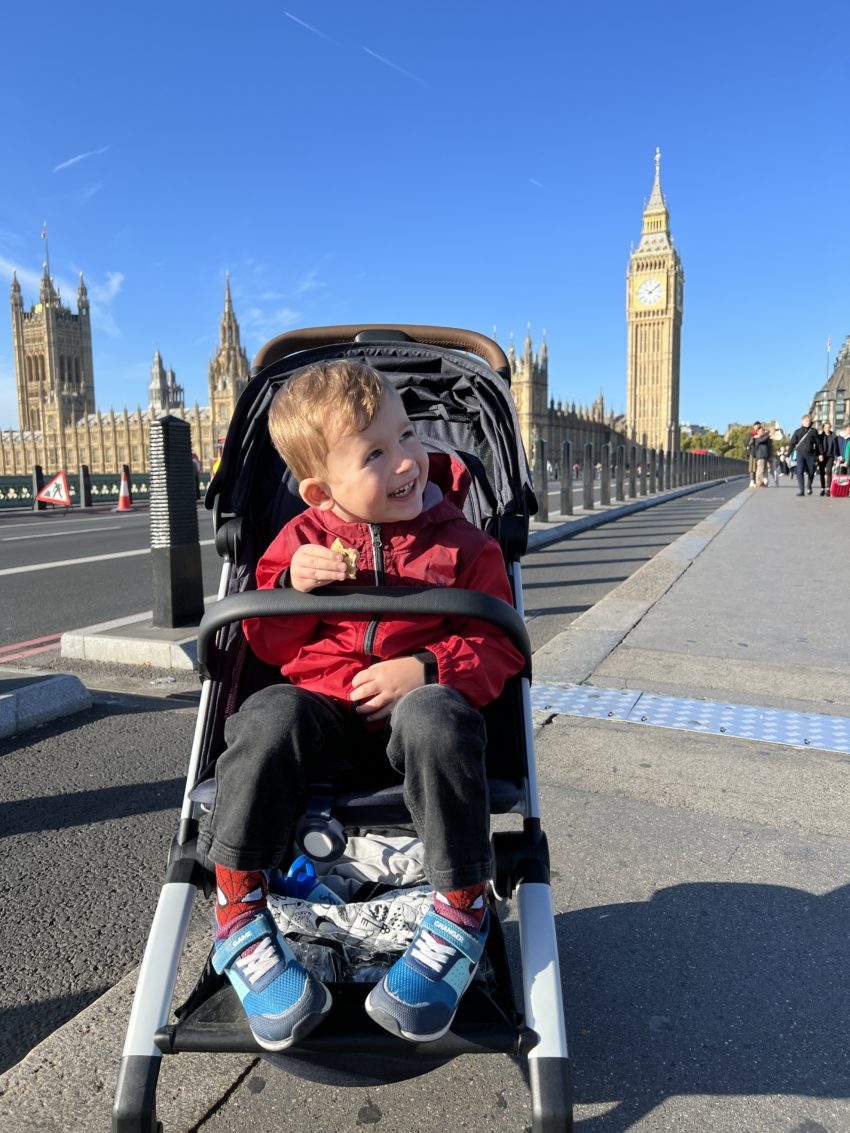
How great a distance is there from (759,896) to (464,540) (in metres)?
1.36

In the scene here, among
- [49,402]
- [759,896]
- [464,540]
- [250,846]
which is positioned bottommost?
[759,896]

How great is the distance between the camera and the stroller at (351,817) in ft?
4.29

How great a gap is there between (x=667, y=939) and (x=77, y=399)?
111m

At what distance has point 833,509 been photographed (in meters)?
15.2

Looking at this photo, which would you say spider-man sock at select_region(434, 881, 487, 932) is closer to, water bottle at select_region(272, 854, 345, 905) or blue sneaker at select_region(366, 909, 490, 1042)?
blue sneaker at select_region(366, 909, 490, 1042)

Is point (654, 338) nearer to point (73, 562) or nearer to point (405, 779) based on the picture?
point (73, 562)

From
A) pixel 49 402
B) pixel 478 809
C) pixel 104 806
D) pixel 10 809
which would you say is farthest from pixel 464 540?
pixel 49 402

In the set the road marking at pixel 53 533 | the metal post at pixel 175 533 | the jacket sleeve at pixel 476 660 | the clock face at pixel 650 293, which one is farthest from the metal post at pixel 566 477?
the clock face at pixel 650 293

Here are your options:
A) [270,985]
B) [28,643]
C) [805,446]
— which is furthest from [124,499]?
[270,985]

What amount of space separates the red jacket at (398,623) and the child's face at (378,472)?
0.06 m

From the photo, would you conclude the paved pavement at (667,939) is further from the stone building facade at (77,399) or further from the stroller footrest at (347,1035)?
the stone building facade at (77,399)

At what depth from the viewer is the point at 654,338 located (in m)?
116

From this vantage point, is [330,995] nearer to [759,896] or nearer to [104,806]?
[759,896]

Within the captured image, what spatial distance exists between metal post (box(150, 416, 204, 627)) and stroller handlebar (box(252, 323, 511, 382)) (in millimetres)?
2669
